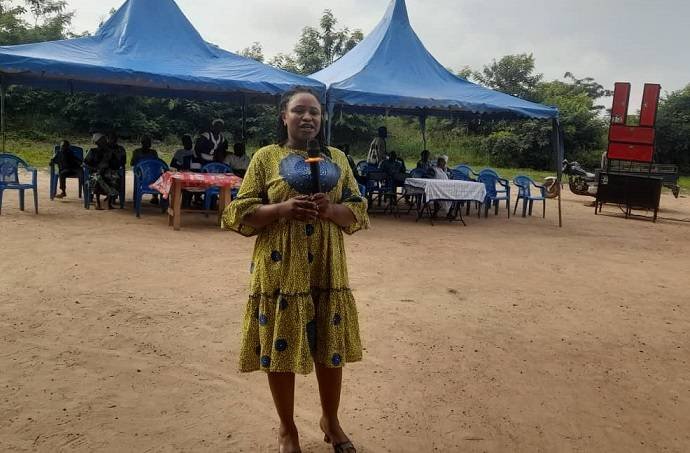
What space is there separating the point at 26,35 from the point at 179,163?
68.3 feet

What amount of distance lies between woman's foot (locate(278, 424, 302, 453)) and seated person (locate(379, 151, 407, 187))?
8.17 m

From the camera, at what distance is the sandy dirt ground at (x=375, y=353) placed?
100 inches

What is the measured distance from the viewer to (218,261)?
5.74m

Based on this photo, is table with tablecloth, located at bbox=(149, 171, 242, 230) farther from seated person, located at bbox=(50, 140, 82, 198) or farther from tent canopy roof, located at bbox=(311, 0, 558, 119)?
seated person, located at bbox=(50, 140, 82, 198)

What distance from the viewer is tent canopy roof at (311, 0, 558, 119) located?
30.6ft

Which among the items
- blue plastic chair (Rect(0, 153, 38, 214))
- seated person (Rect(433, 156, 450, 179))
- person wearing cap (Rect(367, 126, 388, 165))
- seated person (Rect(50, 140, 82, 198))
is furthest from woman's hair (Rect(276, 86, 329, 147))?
person wearing cap (Rect(367, 126, 388, 165))

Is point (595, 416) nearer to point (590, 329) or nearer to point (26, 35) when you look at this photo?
point (590, 329)

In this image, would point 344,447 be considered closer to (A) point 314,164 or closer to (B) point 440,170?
(A) point 314,164

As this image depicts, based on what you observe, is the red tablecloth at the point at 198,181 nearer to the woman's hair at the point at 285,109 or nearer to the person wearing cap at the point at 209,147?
the person wearing cap at the point at 209,147

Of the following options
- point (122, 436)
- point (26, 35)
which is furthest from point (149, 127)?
point (122, 436)

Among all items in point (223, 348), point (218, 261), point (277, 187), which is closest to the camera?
point (277, 187)

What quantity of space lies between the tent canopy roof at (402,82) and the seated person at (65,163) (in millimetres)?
4585

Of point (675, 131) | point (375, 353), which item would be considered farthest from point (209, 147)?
point (675, 131)

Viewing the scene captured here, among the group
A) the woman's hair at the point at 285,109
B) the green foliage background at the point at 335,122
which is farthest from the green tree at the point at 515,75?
the woman's hair at the point at 285,109
